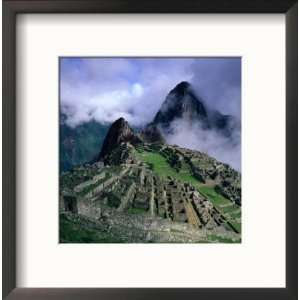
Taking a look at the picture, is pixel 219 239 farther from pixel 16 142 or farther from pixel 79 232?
pixel 16 142

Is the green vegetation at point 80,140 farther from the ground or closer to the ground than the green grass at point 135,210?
farther from the ground

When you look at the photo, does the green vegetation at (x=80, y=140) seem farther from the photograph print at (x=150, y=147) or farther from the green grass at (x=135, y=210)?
the green grass at (x=135, y=210)

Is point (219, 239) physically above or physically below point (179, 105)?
below

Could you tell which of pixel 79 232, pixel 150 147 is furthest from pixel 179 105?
pixel 79 232

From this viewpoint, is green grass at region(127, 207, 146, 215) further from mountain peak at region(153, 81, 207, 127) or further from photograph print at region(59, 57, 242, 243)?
mountain peak at region(153, 81, 207, 127)

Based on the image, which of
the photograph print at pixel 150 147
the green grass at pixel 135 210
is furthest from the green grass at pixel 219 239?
the green grass at pixel 135 210

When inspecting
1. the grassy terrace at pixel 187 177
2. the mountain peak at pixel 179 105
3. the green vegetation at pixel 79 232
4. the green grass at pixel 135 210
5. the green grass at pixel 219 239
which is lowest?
the green grass at pixel 219 239

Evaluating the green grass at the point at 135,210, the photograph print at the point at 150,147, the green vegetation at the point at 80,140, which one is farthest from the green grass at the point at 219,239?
the green vegetation at the point at 80,140
